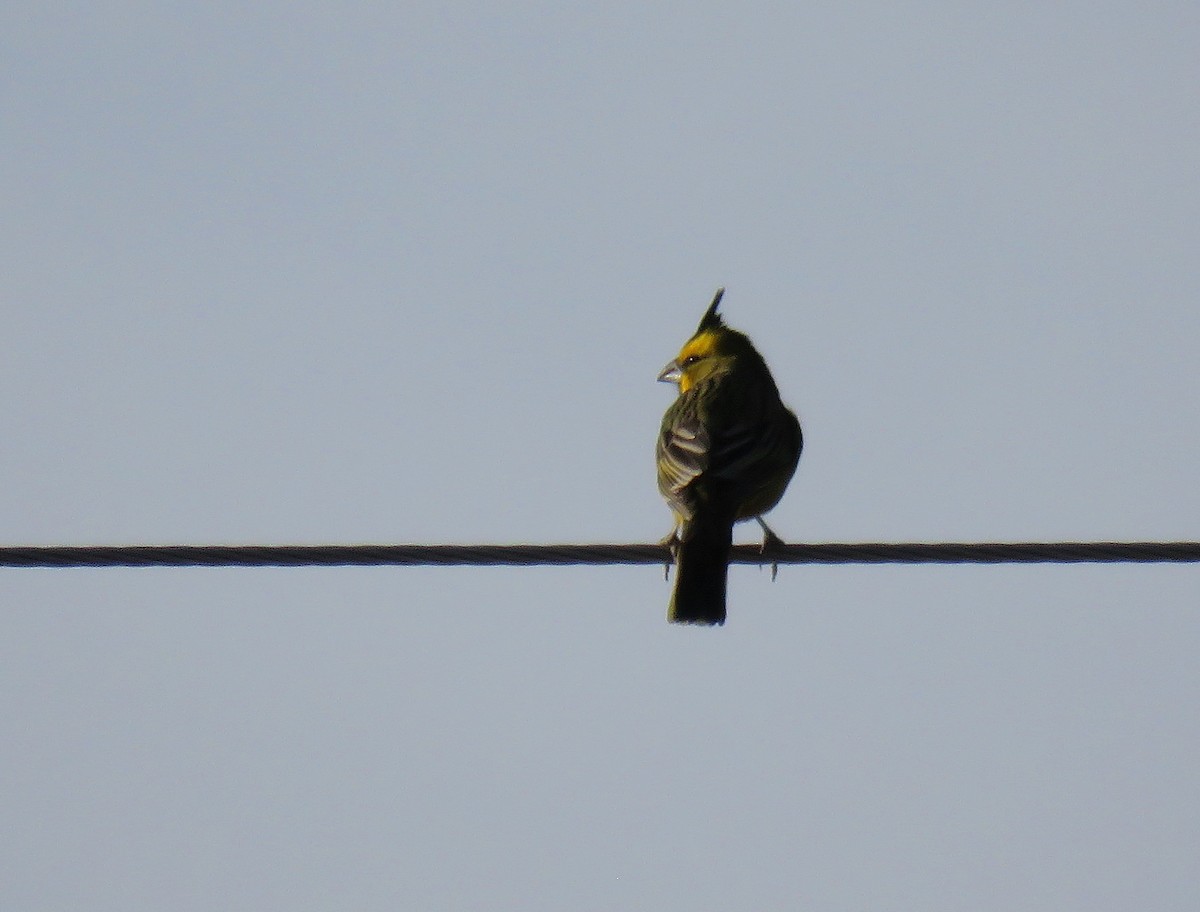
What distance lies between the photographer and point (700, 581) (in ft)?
28.2

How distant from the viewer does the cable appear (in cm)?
621

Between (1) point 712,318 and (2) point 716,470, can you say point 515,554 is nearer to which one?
(2) point 716,470

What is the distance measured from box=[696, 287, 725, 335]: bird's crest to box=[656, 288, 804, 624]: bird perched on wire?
1.12 m

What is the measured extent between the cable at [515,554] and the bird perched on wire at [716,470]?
6.43 ft

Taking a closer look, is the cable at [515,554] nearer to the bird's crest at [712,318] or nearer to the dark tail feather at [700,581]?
the dark tail feather at [700,581]

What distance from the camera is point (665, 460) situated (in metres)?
9.33

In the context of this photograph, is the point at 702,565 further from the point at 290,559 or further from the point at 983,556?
the point at 290,559

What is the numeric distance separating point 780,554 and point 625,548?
6.09 ft

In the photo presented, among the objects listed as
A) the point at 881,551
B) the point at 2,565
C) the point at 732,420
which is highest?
the point at 732,420

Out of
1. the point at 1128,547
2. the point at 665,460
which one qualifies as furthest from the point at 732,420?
the point at 1128,547

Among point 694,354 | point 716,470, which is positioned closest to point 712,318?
point 694,354

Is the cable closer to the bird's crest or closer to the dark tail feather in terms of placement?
the dark tail feather

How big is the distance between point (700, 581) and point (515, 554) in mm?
2446

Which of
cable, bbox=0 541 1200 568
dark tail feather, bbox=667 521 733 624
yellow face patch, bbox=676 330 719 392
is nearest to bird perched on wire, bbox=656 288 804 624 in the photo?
dark tail feather, bbox=667 521 733 624
